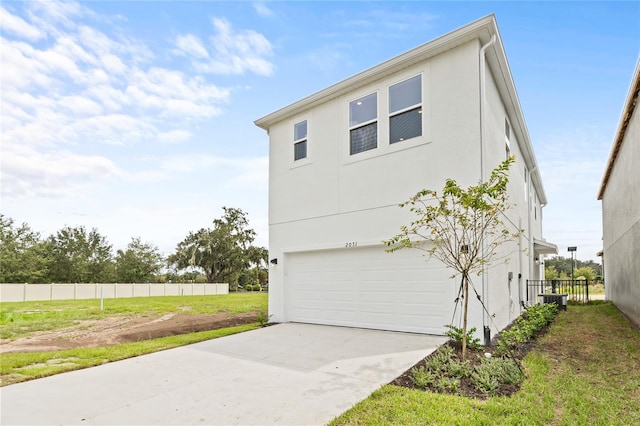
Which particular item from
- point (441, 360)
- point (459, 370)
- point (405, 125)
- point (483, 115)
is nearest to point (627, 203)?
point (483, 115)

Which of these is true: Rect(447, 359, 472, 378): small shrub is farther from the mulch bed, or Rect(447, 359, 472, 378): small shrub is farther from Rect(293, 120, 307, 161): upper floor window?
Rect(293, 120, 307, 161): upper floor window

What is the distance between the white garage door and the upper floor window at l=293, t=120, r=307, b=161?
290 centimetres

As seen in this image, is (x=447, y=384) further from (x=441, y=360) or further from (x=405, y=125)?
(x=405, y=125)

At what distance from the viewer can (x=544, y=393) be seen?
440 cm

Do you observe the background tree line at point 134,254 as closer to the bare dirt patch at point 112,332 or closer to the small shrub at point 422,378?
the bare dirt patch at point 112,332

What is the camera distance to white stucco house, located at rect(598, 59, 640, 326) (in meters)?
8.45

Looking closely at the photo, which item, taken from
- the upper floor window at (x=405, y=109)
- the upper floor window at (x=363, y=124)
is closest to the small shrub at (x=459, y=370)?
the upper floor window at (x=405, y=109)

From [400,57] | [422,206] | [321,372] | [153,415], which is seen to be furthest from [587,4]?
[153,415]

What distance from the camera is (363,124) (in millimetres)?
9539

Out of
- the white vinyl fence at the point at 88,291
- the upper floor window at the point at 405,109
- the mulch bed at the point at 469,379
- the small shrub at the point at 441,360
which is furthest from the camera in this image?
the white vinyl fence at the point at 88,291

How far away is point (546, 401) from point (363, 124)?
708cm

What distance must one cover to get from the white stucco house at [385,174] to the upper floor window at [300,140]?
0.03 meters

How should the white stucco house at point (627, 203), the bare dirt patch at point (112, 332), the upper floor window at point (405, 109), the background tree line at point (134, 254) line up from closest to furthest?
1. the bare dirt patch at point (112, 332)
2. the white stucco house at point (627, 203)
3. the upper floor window at point (405, 109)
4. the background tree line at point (134, 254)

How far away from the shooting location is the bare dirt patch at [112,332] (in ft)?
26.8
